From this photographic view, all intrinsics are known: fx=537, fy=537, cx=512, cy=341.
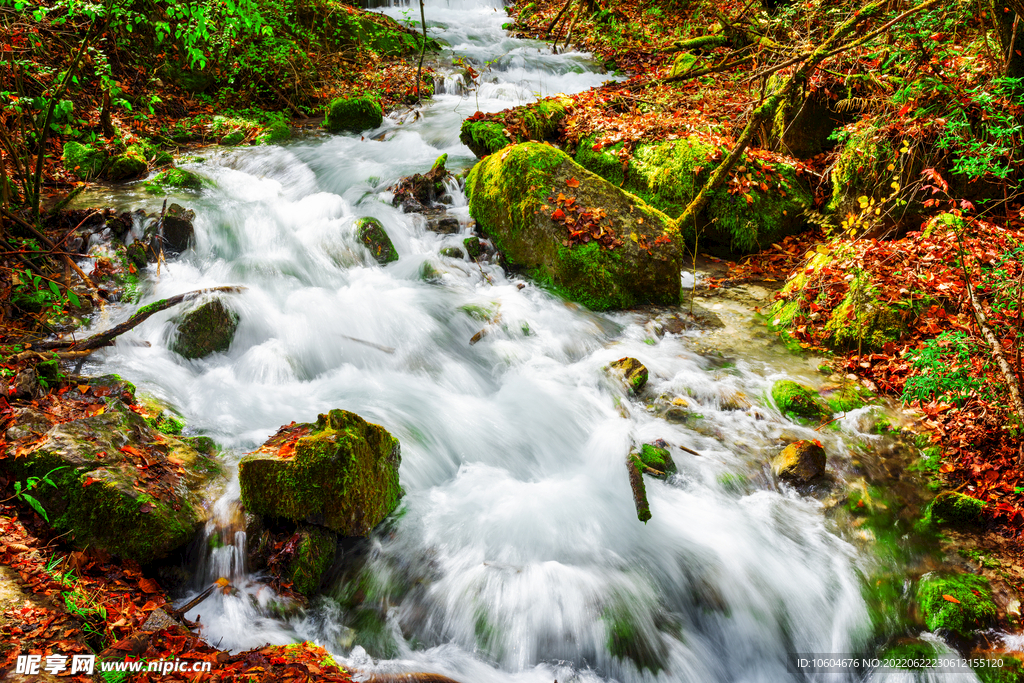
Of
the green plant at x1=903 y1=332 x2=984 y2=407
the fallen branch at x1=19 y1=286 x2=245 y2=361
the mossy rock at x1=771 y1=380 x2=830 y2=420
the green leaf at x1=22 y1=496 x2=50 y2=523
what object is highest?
the green plant at x1=903 y1=332 x2=984 y2=407

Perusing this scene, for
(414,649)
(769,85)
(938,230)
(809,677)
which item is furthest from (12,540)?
(769,85)

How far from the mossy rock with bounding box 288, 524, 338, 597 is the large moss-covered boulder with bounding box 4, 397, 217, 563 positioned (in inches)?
26.9

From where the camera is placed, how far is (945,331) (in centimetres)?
498

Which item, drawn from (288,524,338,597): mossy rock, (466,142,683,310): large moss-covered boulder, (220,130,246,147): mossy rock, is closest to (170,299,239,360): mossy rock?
(288,524,338,597): mossy rock

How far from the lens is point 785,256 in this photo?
7645 mm

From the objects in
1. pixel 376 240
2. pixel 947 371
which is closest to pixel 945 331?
pixel 947 371

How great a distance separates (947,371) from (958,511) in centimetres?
116

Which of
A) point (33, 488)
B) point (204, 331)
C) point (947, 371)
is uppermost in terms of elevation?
point (947, 371)

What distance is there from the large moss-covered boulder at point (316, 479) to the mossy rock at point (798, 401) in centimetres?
398

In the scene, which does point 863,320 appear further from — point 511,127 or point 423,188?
point 423,188

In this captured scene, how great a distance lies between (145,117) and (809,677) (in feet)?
39.1

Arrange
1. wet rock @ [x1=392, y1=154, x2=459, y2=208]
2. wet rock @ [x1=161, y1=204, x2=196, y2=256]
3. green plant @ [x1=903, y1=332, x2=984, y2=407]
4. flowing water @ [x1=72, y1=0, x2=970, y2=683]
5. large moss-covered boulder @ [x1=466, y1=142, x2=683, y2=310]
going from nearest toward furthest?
flowing water @ [x1=72, y1=0, x2=970, y2=683]
green plant @ [x1=903, y1=332, x2=984, y2=407]
wet rock @ [x1=161, y1=204, x2=196, y2=256]
large moss-covered boulder @ [x1=466, y1=142, x2=683, y2=310]
wet rock @ [x1=392, y1=154, x2=459, y2=208]

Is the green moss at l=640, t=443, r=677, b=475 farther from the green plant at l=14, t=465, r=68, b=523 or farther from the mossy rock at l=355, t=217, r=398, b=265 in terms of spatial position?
the mossy rock at l=355, t=217, r=398, b=265

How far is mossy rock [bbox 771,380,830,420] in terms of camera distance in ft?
17.1
